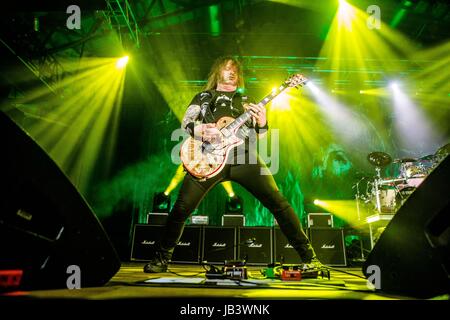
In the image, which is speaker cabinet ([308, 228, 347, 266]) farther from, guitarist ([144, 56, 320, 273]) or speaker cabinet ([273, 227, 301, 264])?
guitarist ([144, 56, 320, 273])

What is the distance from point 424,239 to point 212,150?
198 centimetres

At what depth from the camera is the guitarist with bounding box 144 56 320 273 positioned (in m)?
2.60

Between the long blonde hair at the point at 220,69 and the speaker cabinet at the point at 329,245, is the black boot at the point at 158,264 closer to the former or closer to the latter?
the long blonde hair at the point at 220,69

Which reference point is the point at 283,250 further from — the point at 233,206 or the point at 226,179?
the point at 226,179

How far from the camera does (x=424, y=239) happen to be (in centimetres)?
107

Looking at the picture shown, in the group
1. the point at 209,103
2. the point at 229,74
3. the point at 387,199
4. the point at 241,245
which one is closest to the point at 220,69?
the point at 229,74

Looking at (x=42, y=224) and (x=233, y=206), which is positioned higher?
(x=233, y=206)

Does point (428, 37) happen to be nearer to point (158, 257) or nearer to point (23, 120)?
point (158, 257)

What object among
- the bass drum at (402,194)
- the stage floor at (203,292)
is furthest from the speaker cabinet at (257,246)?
the stage floor at (203,292)

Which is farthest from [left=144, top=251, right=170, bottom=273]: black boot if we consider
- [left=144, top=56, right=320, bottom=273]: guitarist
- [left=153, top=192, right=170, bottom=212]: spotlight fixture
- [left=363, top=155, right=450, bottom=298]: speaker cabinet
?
[left=153, top=192, right=170, bottom=212]: spotlight fixture

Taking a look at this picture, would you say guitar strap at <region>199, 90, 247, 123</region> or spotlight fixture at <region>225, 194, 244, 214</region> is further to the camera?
spotlight fixture at <region>225, 194, 244, 214</region>

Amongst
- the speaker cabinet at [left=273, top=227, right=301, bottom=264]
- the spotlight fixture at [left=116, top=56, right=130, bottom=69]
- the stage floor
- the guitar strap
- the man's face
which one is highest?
the spotlight fixture at [left=116, top=56, right=130, bottom=69]

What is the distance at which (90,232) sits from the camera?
3.98 ft
